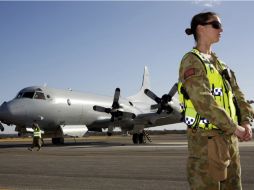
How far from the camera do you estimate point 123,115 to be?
28172 mm

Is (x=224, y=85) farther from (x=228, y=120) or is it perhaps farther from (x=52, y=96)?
(x=52, y=96)

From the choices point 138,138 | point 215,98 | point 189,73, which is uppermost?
Answer: point 189,73

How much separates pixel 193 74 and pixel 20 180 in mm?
6353

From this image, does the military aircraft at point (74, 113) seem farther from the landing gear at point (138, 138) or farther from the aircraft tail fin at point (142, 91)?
the aircraft tail fin at point (142, 91)

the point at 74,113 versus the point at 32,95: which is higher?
the point at 32,95

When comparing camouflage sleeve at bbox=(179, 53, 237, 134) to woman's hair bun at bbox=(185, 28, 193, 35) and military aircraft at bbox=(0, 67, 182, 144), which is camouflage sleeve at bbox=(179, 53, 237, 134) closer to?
woman's hair bun at bbox=(185, 28, 193, 35)

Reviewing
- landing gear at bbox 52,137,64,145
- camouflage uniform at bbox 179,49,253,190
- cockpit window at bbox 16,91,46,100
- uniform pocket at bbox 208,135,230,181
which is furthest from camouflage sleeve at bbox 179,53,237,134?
landing gear at bbox 52,137,64,145

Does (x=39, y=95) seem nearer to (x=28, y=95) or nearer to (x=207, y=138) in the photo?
(x=28, y=95)

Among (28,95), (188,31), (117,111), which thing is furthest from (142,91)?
(188,31)

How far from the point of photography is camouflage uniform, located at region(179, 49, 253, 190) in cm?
285

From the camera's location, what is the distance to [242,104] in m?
3.27

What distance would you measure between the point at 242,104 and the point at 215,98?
36 centimetres

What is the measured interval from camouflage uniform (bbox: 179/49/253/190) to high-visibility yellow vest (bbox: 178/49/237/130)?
55 mm

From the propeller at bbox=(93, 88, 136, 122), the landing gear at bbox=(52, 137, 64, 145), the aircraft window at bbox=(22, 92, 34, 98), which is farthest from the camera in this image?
the landing gear at bbox=(52, 137, 64, 145)
